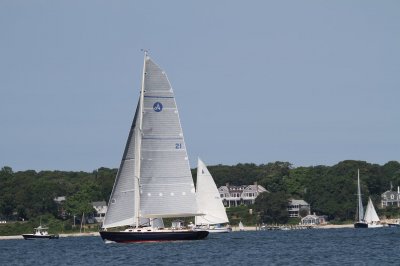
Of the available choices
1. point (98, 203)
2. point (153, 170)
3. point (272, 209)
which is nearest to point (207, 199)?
point (153, 170)

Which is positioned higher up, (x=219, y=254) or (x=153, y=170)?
(x=153, y=170)

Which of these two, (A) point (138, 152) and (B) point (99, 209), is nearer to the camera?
(A) point (138, 152)

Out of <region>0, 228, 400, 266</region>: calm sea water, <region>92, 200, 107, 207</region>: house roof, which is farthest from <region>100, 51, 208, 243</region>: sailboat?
<region>92, 200, 107, 207</region>: house roof

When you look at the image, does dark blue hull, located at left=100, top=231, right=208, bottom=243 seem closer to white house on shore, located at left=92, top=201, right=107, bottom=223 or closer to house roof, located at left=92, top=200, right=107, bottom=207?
house roof, located at left=92, top=200, right=107, bottom=207

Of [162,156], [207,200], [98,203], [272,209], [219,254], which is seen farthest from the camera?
[98,203]

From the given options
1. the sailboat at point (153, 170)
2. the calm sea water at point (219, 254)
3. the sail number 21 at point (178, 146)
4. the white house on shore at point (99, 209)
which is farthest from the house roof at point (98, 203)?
the sail number 21 at point (178, 146)

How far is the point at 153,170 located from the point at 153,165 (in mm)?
380

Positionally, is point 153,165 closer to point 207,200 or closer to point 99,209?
point 207,200

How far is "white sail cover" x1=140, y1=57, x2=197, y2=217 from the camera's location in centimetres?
8719

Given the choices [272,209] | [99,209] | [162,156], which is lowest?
[162,156]

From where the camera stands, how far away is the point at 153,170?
87.5m

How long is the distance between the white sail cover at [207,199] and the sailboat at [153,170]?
32.2m

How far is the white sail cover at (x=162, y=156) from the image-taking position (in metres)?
87.2

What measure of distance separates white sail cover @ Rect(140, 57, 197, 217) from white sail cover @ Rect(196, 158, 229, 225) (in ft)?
106
